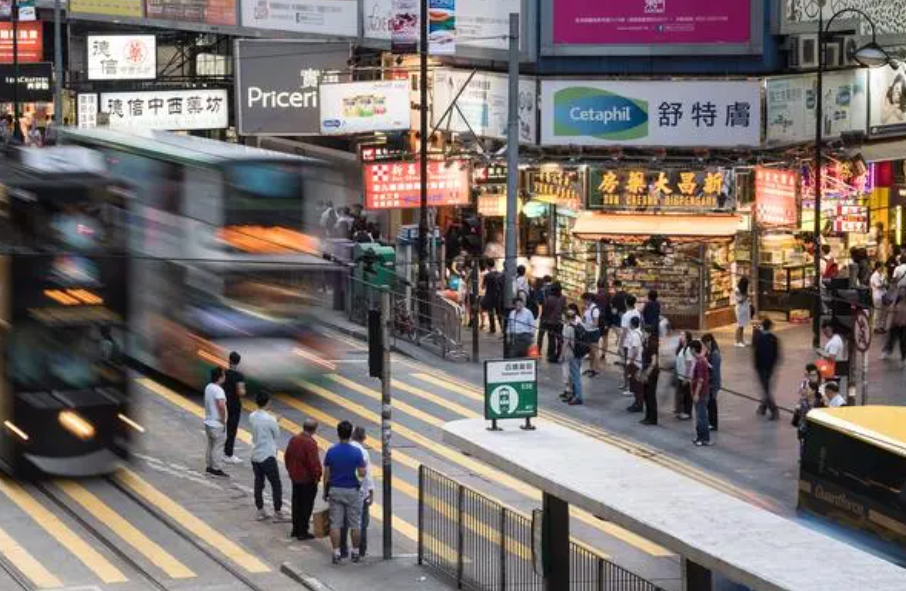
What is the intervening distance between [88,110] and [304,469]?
3970cm

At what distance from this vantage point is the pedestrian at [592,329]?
119 ft

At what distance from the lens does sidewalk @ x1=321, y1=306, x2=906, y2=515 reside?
1184 inches

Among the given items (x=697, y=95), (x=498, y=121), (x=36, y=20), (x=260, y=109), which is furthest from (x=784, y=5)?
(x=36, y=20)

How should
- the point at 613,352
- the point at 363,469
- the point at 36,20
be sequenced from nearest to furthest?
the point at 363,469, the point at 613,352, the point at 36,20

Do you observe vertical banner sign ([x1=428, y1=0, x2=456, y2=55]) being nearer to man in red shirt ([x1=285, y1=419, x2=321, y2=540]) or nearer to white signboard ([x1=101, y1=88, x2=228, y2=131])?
white signboard ([x1=101, y1=88, x2=228, y2=131])

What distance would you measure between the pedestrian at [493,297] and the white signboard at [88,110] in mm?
24545

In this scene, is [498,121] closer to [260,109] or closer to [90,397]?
[260,109]

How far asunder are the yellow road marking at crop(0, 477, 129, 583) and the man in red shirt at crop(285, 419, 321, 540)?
2379 millimetres

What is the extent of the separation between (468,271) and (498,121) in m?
4.78

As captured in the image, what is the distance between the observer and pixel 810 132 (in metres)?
43.6

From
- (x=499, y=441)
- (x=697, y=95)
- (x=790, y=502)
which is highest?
(x=697, y=95)

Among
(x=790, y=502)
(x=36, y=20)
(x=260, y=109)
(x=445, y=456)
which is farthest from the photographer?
(x=36, y=20)

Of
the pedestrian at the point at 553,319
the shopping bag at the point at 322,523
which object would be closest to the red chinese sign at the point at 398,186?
the pedestrian at the point at 553,319

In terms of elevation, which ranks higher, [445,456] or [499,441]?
[499,441]
